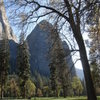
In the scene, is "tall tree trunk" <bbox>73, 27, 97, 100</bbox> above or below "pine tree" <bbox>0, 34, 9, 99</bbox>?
below

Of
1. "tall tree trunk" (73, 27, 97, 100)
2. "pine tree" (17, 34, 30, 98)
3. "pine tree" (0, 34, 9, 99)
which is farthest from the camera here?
"pine tree" (0, 34, 9, 99)

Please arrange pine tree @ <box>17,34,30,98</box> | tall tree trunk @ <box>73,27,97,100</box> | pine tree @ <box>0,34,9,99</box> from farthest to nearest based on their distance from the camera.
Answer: pine tree @ <box>0,34,9,99</box>
pine tree @ <box>17,34,30,98</box>
tall tree trunk @ <box>73,27,97,100</box>

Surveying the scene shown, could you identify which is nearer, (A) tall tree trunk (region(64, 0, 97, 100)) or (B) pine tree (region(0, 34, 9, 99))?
(A) tall tree trunk (region(64, 0, 97, 100))

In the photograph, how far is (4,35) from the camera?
71188 millimetres

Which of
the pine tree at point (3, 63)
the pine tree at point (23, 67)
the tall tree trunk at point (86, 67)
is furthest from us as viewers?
the pine tree at point (3, 63)

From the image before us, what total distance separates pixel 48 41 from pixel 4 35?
60198 millimetres

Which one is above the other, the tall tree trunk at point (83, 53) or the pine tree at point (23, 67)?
the pine tree at point (23, 67)

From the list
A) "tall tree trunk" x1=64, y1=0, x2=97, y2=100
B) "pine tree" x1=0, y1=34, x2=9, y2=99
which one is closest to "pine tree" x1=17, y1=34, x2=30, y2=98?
"pine tree" x1=0, y1=34, x2=9, y2=99

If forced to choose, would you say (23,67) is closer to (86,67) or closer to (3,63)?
(3,63)

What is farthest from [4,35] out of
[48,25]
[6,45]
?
[48,25]

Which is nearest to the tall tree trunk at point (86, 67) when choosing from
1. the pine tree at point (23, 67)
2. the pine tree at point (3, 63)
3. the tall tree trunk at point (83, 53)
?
the tall tree trunk at point (83, 53)

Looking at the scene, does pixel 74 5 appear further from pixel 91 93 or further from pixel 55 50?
pixel 91 93

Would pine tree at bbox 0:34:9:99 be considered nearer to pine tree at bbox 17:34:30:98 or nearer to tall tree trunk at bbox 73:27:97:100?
pine tree at bbox 17:34:30:98

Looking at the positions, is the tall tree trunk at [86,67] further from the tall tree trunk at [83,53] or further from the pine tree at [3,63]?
the pine tree at [3,63]
